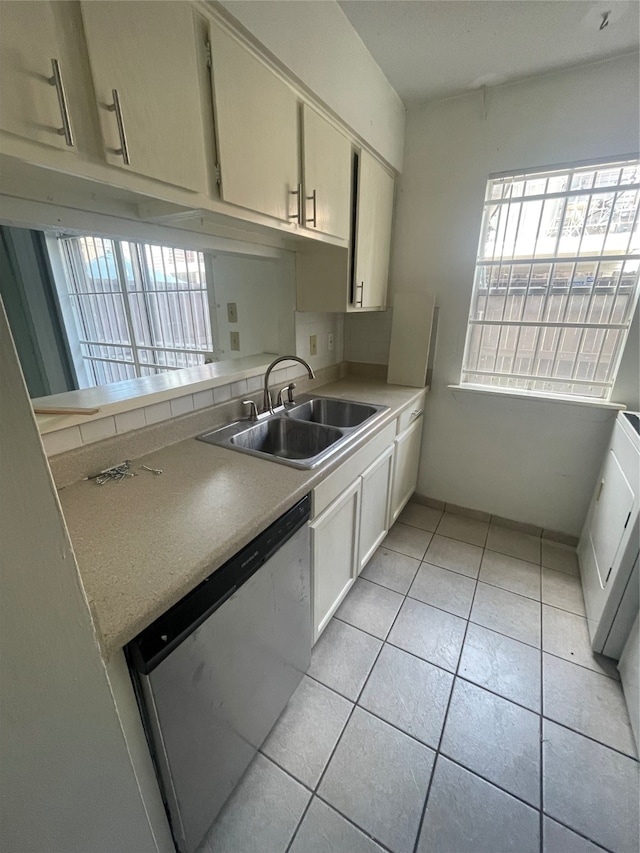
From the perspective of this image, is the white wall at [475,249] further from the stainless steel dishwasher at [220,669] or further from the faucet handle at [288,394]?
the stainless steel dishwasher at [220,669]

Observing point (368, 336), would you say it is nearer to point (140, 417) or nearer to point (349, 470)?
point (349, 470)

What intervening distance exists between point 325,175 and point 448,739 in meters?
2.29

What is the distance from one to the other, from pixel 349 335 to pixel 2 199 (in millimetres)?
1997

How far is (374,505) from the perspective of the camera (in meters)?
1.90

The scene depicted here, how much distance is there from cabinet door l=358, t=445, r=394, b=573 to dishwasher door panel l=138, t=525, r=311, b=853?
1.86ft

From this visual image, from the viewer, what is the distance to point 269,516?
3.26 feet

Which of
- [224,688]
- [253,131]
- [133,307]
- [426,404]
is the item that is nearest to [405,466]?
[426,404]

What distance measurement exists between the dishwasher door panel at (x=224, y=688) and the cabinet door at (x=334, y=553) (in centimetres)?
11

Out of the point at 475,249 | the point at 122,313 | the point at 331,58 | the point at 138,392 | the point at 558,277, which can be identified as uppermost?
the point at 331,58

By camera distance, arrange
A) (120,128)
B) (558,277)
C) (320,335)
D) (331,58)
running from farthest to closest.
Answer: (320,335) → (558,277) → (331,58) → (120,128)

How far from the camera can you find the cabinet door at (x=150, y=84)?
29.9 inches

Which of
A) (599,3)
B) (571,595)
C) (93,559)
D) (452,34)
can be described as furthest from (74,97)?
(571,595)

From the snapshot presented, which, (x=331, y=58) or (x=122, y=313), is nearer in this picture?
(x=331, y=58)

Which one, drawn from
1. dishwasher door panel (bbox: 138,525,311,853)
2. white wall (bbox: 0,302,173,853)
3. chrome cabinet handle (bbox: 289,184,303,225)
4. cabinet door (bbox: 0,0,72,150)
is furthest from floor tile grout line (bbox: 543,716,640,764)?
cabinet door (bbox: 0,0,72,150)
